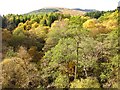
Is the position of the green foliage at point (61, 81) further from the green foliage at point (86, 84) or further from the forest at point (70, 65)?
the green foliage at point (86, 84)

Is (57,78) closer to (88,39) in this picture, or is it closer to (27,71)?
(27,71)

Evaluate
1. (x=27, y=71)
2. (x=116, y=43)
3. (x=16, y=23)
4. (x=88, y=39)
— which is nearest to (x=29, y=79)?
(x=27, y=71)

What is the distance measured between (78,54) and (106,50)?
102cm

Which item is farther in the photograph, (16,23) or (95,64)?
(16,23)

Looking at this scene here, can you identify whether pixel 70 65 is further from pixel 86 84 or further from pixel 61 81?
pixel 86 84

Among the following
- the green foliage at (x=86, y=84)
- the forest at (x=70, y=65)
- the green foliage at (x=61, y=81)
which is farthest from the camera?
the green foliage at (x=61, y=81)

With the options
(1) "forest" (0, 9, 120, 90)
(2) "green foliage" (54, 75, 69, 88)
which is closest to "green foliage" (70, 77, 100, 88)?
(1) "forest" (0, 9, 120, 90)

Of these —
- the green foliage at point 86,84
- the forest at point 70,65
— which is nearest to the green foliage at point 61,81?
the forest at point 70,65

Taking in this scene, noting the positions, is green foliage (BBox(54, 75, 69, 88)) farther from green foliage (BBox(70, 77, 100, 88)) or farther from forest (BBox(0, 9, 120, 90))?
green foliage (BBox(70, 77, 100, 88))

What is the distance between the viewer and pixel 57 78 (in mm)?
9320

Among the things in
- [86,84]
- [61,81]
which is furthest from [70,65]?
[86,84]

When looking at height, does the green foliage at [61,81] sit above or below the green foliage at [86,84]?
below

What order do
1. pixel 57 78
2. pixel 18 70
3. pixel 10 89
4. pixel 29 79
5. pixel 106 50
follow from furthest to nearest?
pixel 106 50
pixel 57 78
pixel 29 79
pixel 18 70
pixel 10 89

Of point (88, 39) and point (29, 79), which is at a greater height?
point (88, 39)
